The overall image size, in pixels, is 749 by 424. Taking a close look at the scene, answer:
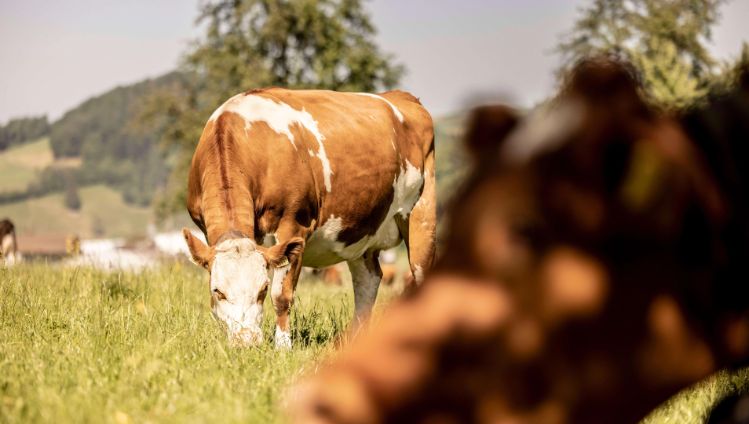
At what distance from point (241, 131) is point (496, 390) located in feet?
19.1

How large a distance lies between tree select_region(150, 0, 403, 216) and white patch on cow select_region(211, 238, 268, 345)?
34.3 metres

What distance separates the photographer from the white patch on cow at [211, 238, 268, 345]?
5.66 metres

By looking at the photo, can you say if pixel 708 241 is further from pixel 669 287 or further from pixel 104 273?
pixel 104 273

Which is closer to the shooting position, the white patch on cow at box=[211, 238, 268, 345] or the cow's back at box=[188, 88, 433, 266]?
the white patch on cow at box=[211, 238, 268, 345]

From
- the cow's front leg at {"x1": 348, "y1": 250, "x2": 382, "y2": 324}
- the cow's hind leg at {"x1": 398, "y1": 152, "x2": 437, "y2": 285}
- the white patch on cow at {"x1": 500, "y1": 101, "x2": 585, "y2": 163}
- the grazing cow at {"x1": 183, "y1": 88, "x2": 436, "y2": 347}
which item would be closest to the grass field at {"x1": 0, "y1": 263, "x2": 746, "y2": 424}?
the grazing cow at {"x1": 183, "y1": 88, "x2": 436, "y2": 347}

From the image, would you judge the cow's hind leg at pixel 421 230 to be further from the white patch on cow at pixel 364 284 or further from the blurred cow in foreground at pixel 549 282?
the blurred cow in foreground at pixel 549 282

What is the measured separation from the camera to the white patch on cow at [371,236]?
745 cm

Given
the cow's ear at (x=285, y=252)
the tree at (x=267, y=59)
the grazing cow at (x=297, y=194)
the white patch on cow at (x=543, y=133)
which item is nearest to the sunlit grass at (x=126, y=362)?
the grazing cow at (x=297, y=194)

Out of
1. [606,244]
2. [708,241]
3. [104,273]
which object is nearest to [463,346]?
[606,244]

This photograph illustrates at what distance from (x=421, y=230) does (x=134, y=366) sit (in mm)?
5499

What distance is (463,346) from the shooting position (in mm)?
1168

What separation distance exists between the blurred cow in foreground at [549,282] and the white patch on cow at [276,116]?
5.77 meters

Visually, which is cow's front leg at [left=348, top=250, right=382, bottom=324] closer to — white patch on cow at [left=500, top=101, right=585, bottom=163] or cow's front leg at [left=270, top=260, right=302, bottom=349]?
cow's front leg at [left=270, top=260, right=302, bottom=349]

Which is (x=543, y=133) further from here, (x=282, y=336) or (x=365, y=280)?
(x=365, y=280)
